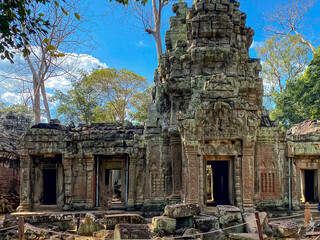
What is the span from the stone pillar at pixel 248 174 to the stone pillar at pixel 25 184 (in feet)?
22.8

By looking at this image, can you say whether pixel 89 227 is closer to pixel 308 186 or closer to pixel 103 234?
pixel 103 234

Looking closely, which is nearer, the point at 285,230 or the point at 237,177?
the point at 285,230

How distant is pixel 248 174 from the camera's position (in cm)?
1004

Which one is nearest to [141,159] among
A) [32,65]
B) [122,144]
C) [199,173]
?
[122,144]

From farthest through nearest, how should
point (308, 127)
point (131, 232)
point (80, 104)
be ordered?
point (80, 104), point (308, 127), point (131, 232)

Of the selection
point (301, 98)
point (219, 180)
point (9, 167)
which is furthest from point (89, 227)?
point (301, 98)

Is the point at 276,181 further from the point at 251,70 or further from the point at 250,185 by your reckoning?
the point at 251,70

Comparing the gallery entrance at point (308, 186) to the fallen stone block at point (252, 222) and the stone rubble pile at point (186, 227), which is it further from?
the fallen stone block at point (252, 222)

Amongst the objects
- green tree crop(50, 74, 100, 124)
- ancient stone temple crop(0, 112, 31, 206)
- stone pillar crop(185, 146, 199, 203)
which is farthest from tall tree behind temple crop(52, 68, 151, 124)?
stone pillar crop(185, 146, 199, 203)

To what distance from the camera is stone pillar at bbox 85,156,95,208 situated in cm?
1150

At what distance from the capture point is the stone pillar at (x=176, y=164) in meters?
11.2

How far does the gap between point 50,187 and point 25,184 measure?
69.8 inches

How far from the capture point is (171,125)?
11680mm

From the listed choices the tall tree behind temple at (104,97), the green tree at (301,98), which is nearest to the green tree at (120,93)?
the tall tree behind temple at (104,97)
